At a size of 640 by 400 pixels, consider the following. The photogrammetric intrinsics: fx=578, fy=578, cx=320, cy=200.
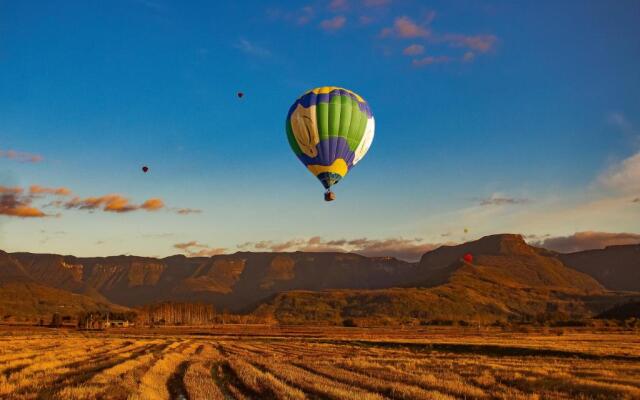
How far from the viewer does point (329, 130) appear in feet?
172

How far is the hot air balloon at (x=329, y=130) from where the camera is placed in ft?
173

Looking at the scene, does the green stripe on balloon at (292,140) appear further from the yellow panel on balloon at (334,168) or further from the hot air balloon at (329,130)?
the yellow panel on balloon at (334,168)

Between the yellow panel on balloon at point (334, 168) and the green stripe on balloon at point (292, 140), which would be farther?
the green stripe on balloon at point (292, 140)

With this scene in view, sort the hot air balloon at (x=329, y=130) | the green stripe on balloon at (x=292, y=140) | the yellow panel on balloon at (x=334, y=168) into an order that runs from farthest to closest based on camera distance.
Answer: the green stripe on balloon at (x=292, y=140) < the yellow panel on balloon at (x=334, y=168) < the hot air balloon at (x=329, y=130)

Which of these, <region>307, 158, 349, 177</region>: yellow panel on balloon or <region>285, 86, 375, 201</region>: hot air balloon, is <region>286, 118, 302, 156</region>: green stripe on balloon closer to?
<region>285, 86, 375, 201</region>: hot air balloon

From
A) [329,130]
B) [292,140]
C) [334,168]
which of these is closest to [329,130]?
[329,130]

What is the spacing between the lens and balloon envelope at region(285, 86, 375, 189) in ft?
173

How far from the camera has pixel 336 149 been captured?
53.3 m

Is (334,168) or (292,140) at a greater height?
(292,140)

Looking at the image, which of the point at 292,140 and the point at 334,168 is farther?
the point at 292,140

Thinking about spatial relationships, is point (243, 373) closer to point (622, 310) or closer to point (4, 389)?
point (4, 389)

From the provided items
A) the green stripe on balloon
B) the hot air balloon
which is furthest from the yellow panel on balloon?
the green stripe on balloon

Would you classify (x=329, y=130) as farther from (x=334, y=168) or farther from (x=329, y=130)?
(x=334, y=168)

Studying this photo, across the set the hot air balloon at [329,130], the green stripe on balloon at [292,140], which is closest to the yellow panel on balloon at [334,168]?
the hot air balloon at [329,130]
